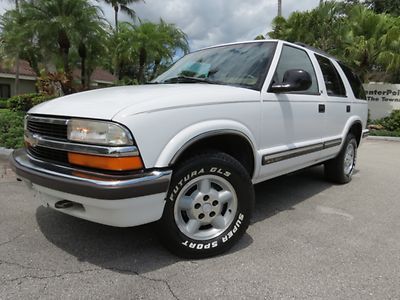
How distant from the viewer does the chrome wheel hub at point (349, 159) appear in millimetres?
5656

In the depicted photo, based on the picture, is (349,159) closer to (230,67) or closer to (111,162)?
(230,67)

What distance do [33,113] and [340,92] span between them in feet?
12.9

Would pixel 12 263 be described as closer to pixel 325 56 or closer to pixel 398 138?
pixel 325 56

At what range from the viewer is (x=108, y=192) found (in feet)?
7.98

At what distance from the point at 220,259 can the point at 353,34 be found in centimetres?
1477

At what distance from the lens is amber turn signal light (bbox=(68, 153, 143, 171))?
8.17 ft

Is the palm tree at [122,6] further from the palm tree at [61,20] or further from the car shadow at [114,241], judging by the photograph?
the car shadow at [114,241]

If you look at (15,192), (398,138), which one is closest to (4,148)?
(15,192)

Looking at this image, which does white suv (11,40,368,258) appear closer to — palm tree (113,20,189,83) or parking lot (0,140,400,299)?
parking lot (0,140,400,299)

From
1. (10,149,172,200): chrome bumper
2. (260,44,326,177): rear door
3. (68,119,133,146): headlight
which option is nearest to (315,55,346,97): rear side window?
(260,44,326,177): rear door

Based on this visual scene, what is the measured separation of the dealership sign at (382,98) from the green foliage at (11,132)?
13.7 meters

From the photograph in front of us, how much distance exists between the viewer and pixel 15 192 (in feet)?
15.6

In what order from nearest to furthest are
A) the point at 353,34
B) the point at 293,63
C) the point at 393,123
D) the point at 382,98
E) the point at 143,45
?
1. the point at 293,63
2. the point at 393,123
3. the point at 353,34
4. the point at 382,98
5. the point at 143,45

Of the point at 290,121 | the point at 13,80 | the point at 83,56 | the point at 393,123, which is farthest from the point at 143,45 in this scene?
the point at 290,121
